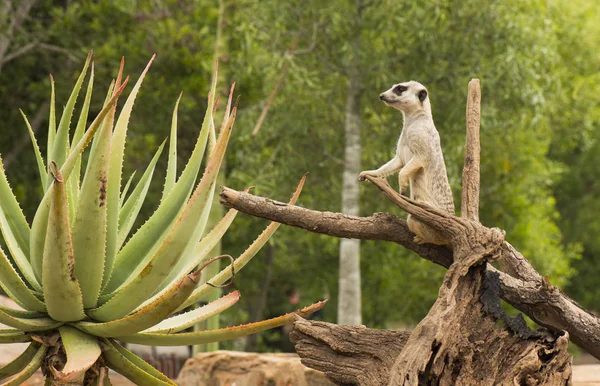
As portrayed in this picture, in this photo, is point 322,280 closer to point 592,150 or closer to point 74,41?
point 74,41

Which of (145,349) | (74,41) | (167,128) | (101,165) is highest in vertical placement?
(74,41)

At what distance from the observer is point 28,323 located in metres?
3.63

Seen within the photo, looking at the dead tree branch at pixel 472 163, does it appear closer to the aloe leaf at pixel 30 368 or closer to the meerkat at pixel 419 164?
the meerkat at pixel 419 164

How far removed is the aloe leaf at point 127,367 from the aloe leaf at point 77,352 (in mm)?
96

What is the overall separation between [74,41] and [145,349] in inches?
197

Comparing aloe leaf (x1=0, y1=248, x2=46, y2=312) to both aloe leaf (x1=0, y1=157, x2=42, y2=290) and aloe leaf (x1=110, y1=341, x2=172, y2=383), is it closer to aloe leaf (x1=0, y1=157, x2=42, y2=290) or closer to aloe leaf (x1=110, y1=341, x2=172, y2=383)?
aloe leaf (x1=0, y1=157, x2=42, y2=290)

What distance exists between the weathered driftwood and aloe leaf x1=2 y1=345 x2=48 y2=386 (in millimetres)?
1041

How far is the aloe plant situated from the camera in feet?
11.2

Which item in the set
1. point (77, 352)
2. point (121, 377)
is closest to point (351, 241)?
point (121, 377)

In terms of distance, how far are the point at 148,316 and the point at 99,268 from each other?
33cm

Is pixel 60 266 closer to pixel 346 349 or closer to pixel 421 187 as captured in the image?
pixel 346 349

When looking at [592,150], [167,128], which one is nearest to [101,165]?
[167,128]

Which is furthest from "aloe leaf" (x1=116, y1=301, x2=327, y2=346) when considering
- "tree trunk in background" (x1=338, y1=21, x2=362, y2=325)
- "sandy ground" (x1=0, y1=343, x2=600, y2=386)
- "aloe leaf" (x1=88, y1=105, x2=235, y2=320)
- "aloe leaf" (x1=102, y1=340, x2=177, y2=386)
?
"tree trunk in background" (x1=338, y1=21, x2=362, y2=325)

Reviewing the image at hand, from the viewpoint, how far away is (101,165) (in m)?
3.45
